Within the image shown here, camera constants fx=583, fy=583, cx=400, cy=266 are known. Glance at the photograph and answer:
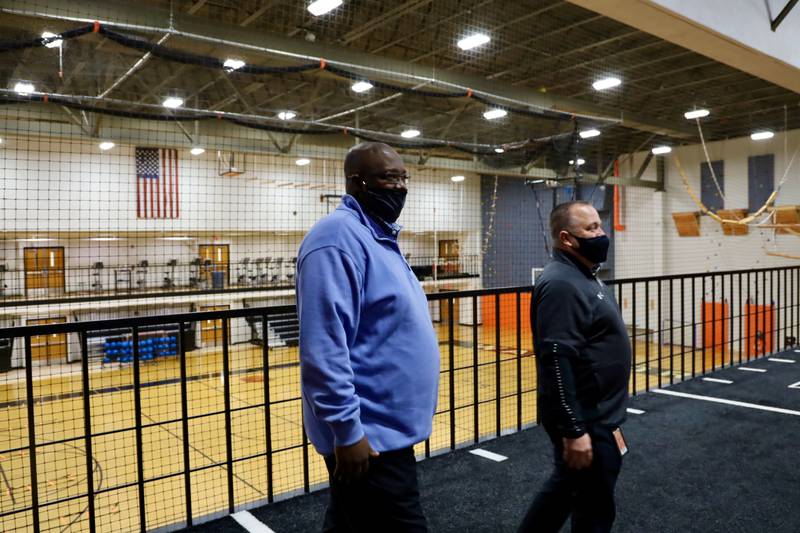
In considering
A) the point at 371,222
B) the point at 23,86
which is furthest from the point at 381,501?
the point at 23,86

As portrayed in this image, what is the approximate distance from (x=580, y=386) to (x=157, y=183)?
13.2m

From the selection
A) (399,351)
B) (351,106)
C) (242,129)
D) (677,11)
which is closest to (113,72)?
(242,129)

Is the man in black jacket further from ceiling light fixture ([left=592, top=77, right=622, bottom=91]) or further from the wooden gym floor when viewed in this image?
ceiling light fixture ([left=592, top=77, right=622, bottom=91])

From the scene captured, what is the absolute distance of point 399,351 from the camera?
1430mm

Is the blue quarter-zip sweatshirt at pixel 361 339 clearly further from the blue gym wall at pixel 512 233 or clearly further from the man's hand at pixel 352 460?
the blue gym wall at pixel 512 233

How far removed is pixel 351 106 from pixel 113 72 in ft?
12.8

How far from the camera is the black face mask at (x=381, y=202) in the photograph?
1.51 metres

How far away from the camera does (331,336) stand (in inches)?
51.6

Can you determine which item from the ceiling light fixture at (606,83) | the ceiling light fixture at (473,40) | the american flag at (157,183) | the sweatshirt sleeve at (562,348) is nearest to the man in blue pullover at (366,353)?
A: the sweatshirt sleeve at (562,348)

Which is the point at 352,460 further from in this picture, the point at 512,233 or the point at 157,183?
the point at 512,233

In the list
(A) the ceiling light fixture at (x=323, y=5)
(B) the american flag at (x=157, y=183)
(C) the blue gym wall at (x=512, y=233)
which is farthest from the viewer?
(C) the blue gym wall at (x=512, y=233)

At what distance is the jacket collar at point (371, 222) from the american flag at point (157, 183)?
12.8 metres

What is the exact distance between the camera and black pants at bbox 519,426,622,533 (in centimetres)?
184

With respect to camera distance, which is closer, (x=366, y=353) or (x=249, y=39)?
(x=366, y=353)
